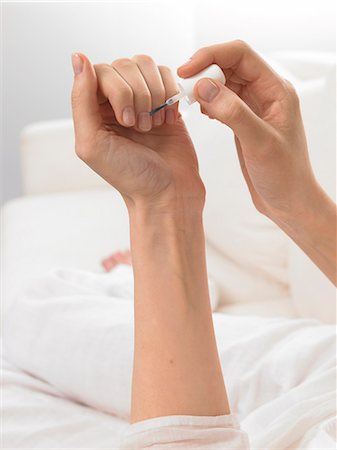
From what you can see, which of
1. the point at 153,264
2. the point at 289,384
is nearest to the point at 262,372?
the point at 289,384

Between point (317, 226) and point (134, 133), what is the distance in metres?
0.26

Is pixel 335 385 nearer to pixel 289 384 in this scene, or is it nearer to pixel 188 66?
pixel 289 384

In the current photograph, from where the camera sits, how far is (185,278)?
0.89 m

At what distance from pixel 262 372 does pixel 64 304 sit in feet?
1.14

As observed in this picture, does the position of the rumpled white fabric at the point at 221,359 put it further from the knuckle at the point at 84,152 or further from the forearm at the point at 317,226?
the knuckle at the point at 84,152

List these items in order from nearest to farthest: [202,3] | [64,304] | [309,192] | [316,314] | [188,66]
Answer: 1. [188,66]
2. [309,192]
3. [64,304]
4. [316,314]
5. [202,3]

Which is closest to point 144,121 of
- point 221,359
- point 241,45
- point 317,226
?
point 241,45

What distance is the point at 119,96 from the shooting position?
2.67ft

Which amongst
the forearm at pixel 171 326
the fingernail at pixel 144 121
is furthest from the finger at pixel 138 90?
the forearm at pixel 171 326

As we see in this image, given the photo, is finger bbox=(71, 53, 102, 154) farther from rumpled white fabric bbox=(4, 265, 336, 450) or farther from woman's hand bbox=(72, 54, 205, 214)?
rumpled white fabric bbox=(4, 265, 336, 450)

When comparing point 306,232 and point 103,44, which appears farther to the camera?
point 103,44

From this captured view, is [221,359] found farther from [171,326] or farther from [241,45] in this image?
[241,45]

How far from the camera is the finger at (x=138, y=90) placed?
2.73ft

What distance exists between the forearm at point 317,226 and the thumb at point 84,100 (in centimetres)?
28
